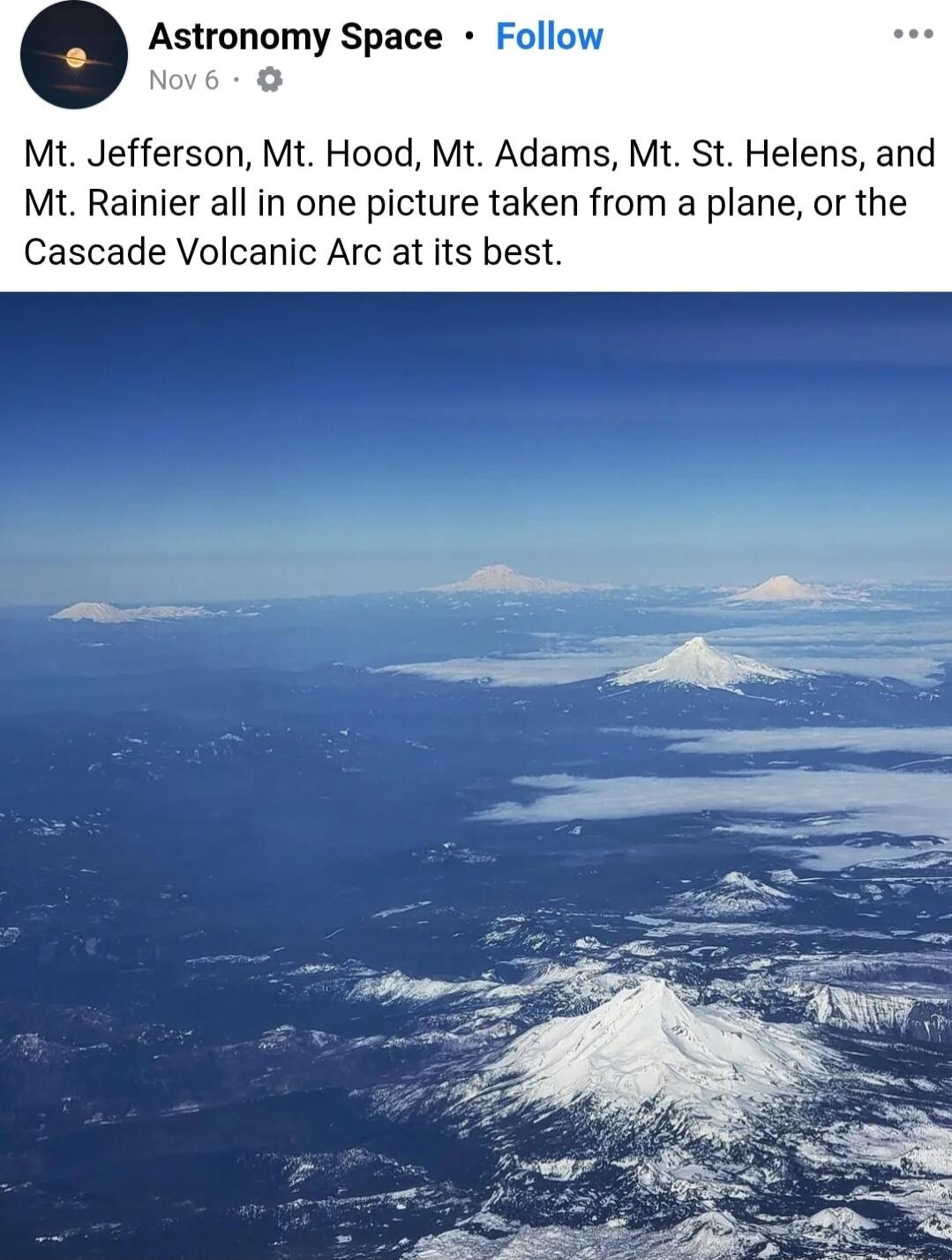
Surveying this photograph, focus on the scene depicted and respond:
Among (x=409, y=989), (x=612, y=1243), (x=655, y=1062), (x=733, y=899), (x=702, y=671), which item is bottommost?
(x=612, y=1243)

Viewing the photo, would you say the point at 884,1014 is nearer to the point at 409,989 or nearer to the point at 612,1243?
the point at 612,1243

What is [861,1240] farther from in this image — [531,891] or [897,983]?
[531,891]

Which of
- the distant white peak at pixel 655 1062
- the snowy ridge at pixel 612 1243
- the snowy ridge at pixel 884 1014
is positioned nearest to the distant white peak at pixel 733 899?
the snowy ridge at pixel 884 1014

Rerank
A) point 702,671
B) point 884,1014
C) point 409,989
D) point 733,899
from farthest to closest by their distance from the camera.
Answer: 1. point 702,671
2. point 733,899
3. point 409,989
4. point 884,1014

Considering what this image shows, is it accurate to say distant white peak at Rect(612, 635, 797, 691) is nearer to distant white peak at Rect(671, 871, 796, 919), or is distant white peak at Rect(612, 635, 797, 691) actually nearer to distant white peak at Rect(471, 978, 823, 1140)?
distant white peak at Rect(671, 871, 796, 919)

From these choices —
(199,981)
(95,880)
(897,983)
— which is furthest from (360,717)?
(897,983)

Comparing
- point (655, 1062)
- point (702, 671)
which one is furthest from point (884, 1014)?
point (702, 671)
